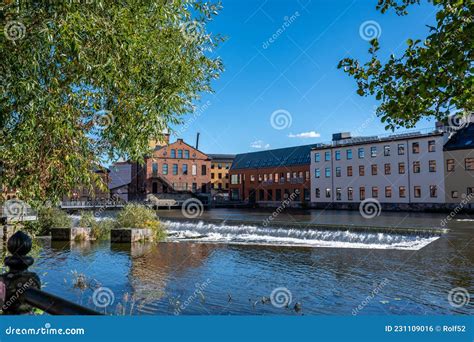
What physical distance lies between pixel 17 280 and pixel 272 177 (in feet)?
242

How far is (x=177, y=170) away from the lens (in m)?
79.6

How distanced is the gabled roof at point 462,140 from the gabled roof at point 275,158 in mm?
23276

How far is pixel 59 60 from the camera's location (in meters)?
5.78

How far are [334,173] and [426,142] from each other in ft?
50.5

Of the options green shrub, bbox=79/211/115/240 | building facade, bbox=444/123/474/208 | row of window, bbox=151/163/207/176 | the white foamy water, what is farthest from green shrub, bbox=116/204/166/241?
row of window, bbox=151/163/207/176

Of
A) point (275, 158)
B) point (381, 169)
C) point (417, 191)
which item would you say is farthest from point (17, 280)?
point (275, 158)

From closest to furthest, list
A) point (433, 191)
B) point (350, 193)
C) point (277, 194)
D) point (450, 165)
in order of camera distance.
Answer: point (450, 165) → point (433, 191) → point (350, 193) → point (277, 194)

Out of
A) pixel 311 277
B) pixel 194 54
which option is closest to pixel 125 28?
pixel 194 54

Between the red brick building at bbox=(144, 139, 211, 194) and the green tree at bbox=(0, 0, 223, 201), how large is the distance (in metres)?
69.4

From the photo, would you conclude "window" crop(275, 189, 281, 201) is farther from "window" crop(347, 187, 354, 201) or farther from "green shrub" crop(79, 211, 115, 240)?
"green shrub" crop(79, 211, 115, 240)

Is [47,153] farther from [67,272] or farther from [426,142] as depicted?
[426,142]

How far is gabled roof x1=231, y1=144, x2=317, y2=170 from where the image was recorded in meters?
71.4

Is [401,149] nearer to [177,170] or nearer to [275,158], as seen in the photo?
[275,158]

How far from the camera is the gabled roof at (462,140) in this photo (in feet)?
157
